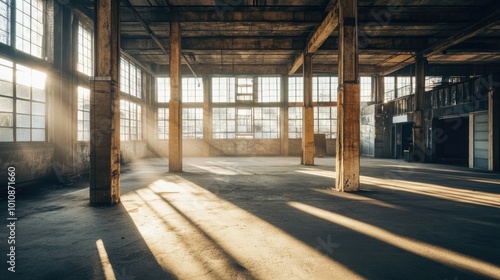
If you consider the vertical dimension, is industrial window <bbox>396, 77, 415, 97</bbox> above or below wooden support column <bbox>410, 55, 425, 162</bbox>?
above

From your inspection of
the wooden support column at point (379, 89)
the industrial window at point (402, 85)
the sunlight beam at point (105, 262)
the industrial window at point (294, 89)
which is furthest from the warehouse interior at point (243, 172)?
the industrial window at point (294, 89)

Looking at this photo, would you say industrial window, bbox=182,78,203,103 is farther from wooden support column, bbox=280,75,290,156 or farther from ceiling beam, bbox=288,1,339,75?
ceiling beam, bbox=288,1,339,75

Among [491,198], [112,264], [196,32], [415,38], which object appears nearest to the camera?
[112,264]

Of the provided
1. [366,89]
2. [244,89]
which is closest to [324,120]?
[366,89]

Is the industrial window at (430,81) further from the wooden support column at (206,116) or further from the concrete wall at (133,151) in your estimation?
the concrete wall at (133,151)

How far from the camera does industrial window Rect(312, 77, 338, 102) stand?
2161cm

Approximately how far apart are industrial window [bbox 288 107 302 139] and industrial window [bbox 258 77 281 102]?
1.60 m

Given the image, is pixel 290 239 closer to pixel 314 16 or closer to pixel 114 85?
pixel 114 85

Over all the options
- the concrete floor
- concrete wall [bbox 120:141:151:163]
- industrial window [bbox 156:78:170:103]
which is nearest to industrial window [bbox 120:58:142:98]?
industrial window [bbox 156:78:170:103]

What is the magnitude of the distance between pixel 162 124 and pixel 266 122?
8.70 m

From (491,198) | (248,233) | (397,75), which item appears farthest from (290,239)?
(397,75)

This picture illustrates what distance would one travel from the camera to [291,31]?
12.9m

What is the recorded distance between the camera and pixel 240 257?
324cm

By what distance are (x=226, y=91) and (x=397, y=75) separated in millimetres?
13945
